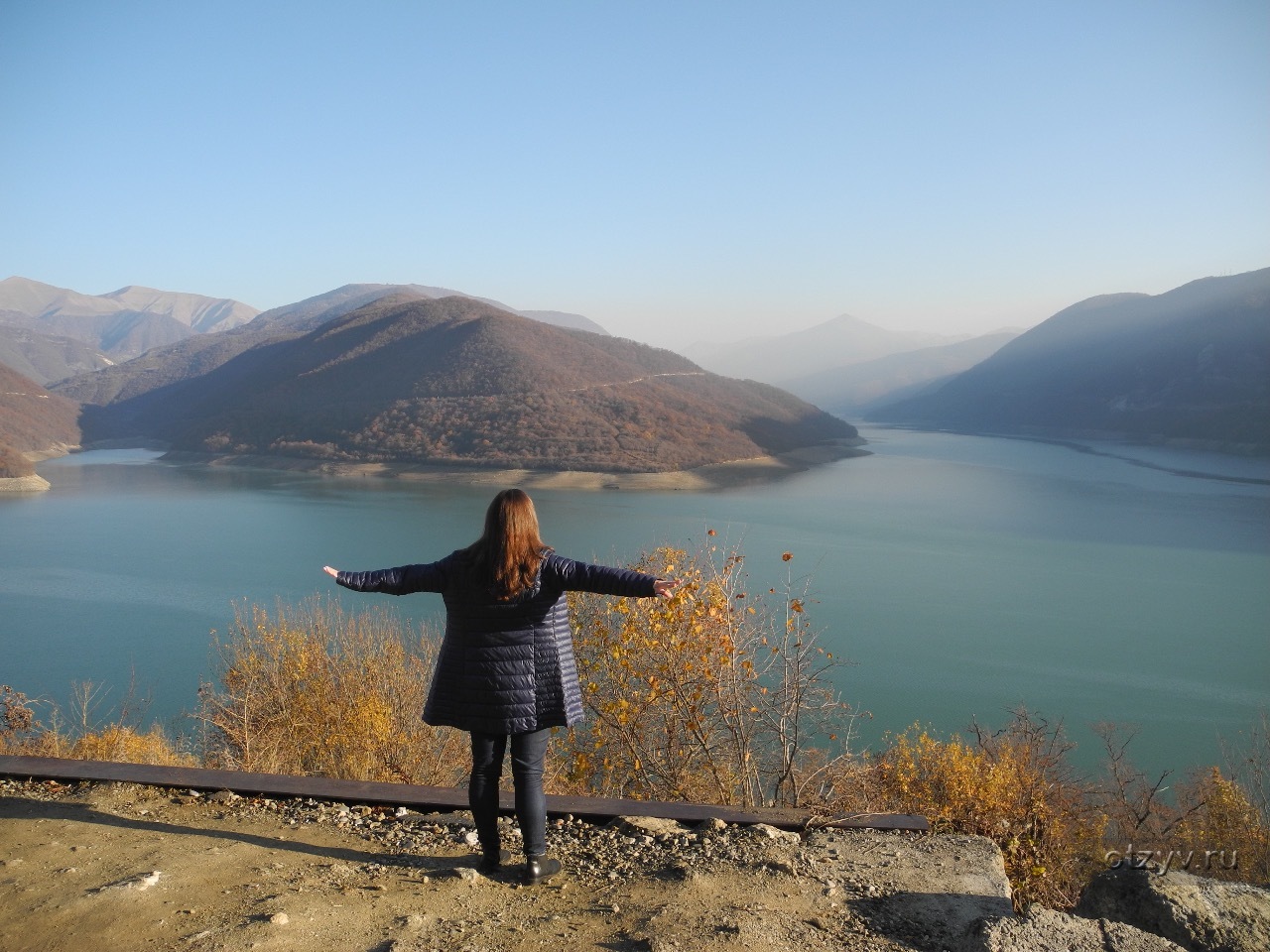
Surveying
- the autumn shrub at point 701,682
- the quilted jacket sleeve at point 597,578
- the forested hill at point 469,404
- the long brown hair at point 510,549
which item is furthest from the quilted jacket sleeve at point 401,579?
the forested hill at point 469,404

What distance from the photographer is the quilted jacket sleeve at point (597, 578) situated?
7.52 ft

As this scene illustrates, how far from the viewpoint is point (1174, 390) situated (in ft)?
243

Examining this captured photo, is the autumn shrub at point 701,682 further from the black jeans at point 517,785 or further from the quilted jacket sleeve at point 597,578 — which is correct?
the black jeans at point 517,785

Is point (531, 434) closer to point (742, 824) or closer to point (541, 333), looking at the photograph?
point (541, 333)

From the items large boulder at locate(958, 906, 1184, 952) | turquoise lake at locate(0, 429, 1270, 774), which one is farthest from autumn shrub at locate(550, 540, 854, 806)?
turquoise lake at locate(0, 429, 1270, 774)

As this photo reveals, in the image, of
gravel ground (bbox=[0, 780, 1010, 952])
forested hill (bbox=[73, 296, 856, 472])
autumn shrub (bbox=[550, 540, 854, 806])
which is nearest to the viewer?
gravel ground (bbox=[0, 780, 1010, 952])

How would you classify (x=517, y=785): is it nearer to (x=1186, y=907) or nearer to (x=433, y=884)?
(x=433, y=884)

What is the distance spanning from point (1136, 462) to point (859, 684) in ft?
168

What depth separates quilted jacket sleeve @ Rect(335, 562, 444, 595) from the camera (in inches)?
91.0

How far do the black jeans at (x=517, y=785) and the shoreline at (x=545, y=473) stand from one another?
4221cm

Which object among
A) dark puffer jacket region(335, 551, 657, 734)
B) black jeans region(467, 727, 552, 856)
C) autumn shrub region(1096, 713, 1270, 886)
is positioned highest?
dark puffer jacket region(335, 551, 657, 734)

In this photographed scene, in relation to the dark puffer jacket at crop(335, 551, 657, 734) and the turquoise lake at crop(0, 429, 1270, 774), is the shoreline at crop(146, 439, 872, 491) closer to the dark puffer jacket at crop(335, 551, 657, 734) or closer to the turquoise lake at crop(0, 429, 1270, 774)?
the turquoise lake at crop(0, 429, 1270, 774)

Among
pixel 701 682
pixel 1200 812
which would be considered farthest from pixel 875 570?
pixel 701 682

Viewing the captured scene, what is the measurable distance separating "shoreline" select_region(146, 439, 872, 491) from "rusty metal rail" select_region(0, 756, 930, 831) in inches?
1627
